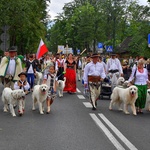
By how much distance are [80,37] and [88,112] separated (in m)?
69.9

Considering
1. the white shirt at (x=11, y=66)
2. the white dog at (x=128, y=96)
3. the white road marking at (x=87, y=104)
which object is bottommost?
the white road marking at (x=87, y=104)

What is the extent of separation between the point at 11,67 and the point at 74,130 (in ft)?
14.8

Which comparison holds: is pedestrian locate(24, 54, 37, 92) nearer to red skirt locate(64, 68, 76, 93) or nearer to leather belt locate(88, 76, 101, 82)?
red skirt locate(64, 68, 76, 93)

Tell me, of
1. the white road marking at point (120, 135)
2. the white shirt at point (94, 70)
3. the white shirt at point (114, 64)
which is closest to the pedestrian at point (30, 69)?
the white shirt at point (114, 64)

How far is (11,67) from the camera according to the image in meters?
13.5

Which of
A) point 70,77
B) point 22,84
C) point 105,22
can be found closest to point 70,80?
point 70,77

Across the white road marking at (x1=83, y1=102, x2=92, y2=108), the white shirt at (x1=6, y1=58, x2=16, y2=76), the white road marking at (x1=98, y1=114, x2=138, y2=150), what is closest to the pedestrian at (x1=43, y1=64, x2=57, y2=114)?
the white shirt at (x1=6, y1=58, x2=16, y2=76)

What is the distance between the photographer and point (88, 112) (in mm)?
13117

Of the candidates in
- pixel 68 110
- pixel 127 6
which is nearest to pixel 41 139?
pixel 68 110

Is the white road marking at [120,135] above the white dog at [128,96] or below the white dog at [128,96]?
below

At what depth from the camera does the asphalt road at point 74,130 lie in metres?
8.19

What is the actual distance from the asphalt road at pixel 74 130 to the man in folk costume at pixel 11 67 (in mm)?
1222

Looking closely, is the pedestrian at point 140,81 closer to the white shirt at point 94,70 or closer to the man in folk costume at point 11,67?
the white shirt at point 94,70

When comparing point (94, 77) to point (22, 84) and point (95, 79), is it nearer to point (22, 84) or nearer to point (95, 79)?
point (95, 79)
